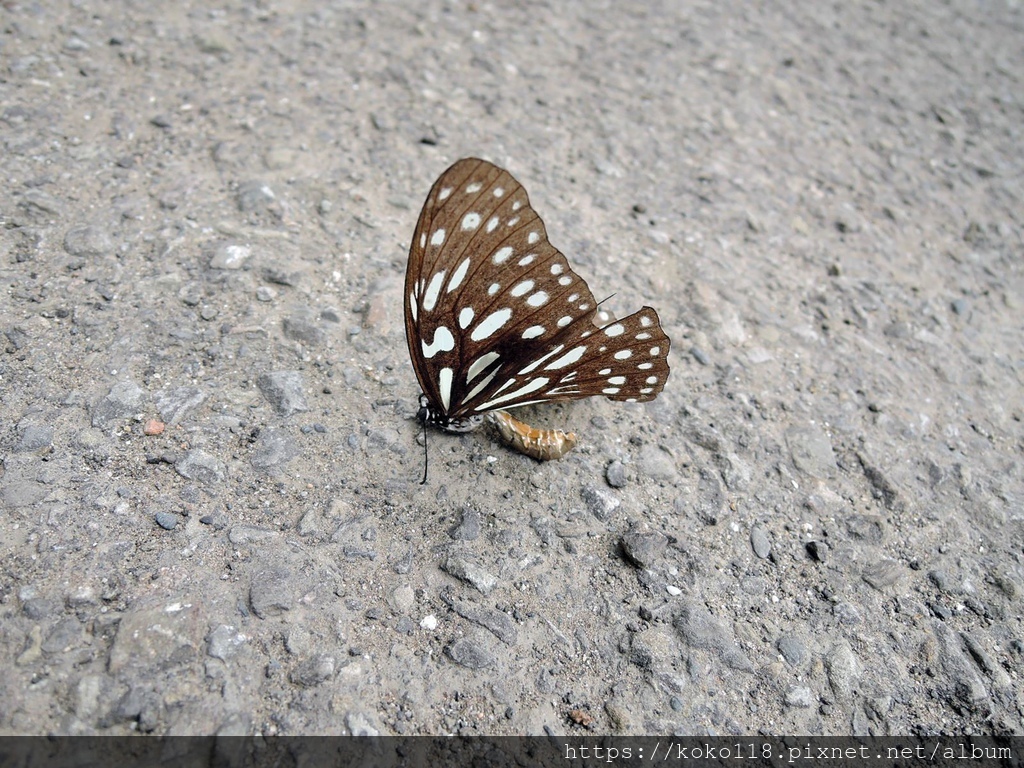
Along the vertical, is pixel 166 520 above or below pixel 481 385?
below

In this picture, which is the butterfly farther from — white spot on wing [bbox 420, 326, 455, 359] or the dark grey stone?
the dark grey stone

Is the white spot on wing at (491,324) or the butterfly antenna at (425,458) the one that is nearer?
the white spot on wing at (491,324)

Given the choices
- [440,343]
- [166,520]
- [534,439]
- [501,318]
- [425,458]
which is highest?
[501,318]

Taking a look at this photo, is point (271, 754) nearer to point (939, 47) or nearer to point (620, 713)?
point (620, 713)

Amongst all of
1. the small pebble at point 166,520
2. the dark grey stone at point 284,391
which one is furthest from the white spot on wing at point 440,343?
the small pebble at point 166,520

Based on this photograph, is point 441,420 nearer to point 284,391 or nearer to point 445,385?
point 445,385

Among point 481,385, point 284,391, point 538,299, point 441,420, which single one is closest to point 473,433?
point 441,420

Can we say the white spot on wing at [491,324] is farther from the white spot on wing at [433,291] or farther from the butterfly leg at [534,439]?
the butterfly leg at [534,439]
